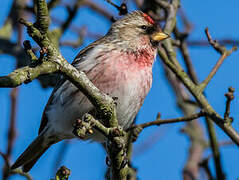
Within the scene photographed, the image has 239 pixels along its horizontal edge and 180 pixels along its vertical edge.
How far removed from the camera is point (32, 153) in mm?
5270

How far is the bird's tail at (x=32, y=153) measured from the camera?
5160mm

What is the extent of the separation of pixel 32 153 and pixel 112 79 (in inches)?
61.2

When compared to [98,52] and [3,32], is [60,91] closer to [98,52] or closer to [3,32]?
[98,52]

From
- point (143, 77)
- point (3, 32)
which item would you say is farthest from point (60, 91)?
point (3, 32)

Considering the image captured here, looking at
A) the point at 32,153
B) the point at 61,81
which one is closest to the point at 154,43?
the point at 61,81

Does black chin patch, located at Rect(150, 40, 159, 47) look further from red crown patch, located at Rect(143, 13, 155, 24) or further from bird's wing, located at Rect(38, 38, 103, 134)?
bird's wing, located at Rect(38, 38, 103, 134)

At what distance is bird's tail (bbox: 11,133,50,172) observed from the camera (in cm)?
516

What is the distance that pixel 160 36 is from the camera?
4.97 m

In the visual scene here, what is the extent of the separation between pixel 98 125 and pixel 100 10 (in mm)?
4438

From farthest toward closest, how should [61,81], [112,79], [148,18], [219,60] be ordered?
1. [148,18]
2. [61,81]
3. [219,60]
4. [112,79]

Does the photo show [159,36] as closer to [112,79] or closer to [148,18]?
[148,18]

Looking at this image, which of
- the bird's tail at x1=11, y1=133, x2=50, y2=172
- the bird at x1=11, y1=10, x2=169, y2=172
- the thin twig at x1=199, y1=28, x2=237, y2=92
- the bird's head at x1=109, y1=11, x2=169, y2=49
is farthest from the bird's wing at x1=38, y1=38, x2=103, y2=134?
the thin twig at x1=199, y1=28, x2=237, y2=92

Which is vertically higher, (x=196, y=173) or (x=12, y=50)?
(x=12, y=50)

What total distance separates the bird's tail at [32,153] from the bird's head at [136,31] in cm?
151
